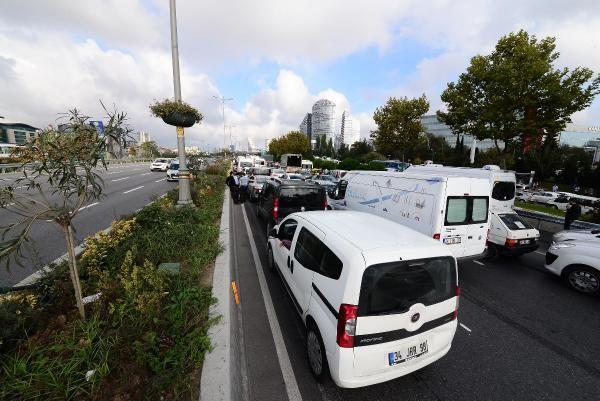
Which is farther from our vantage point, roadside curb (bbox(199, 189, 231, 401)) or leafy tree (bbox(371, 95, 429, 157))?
leafy tree (bbox(371, 95, 429, 157))

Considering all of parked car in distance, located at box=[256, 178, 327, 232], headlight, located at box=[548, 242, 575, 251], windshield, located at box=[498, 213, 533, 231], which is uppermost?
parked car in distance, located at box=[256, 178, 327, 232]

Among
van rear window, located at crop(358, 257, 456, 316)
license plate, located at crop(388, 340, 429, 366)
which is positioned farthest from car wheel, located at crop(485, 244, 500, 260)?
license plate, located at crop(388, 340, 429, 366)

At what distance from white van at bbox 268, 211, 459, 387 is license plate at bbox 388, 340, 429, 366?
10mm

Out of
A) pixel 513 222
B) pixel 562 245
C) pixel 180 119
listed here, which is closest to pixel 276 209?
pixel 180 119

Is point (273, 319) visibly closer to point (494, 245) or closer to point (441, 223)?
point (441, 223)

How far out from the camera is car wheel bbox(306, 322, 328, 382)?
2992mm

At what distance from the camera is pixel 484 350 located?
3.79 meters

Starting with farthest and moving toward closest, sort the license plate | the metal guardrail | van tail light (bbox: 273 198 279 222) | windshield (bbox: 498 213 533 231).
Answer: the metal guardrail, van tail light (bbox: 273 198 279 222), windshield (bbox: 498 213 533 231), the license plate

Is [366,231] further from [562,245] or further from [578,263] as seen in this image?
[562,245]

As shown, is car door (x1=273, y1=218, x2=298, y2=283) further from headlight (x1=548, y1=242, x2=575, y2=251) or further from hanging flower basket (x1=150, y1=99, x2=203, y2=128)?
headlight (x1=548, y1=242, x2=575, y2=251)

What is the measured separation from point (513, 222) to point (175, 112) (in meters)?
10.6

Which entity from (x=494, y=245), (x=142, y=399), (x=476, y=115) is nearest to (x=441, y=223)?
(x=494, y=245)

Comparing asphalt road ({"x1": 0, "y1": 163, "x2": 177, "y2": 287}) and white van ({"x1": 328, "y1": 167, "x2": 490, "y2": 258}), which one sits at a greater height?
white van ({"x1": 328, "y1": 167, "x2": 490, "y2": 258})

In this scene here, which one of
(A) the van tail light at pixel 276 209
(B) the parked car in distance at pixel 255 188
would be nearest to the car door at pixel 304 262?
(A) the van tail light at pixel 276 209
